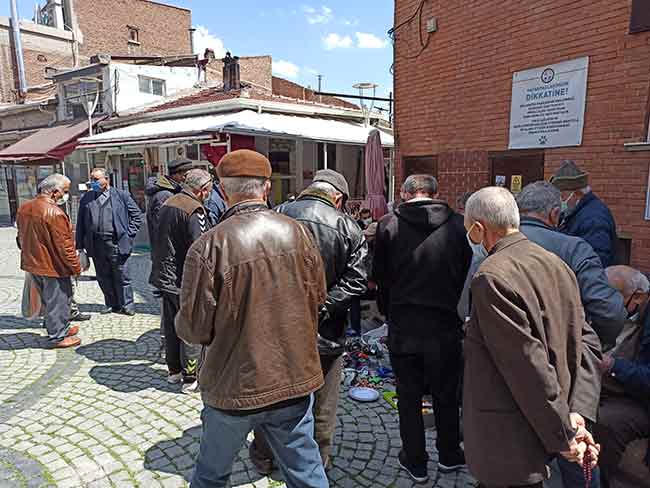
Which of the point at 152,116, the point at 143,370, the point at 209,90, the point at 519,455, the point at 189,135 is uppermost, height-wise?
the point at 209,90

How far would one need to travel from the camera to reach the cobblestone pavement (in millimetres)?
2820

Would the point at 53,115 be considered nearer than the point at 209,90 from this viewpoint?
No

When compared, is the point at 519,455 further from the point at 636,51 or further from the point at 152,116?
the point at 152,116

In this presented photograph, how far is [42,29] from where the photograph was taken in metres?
24.8

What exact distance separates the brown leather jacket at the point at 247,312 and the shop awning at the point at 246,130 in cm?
716

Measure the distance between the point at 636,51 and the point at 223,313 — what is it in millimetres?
5058

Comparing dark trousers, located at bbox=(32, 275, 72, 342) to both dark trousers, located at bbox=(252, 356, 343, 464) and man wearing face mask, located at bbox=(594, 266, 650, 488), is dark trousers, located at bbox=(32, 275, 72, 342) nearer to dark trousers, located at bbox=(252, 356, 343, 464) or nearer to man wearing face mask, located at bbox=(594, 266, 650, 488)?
dark trousers, located at bbox=(252, 356, 343, 464)

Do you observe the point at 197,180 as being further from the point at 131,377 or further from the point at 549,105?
the point at 549,105

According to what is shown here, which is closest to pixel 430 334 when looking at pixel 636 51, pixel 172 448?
pixel 172 448

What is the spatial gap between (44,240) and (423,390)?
166 inches

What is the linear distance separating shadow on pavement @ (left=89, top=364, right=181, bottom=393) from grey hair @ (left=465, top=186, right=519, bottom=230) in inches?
125

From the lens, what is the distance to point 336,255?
8.67 feet

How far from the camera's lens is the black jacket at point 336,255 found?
8.60ft

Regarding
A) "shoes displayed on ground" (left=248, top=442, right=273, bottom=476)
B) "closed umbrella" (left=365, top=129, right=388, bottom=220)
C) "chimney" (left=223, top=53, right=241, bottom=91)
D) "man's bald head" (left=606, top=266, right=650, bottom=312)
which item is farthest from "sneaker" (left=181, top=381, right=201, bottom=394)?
"chimney" (left=223, top=53, right=241, bottom=91)
